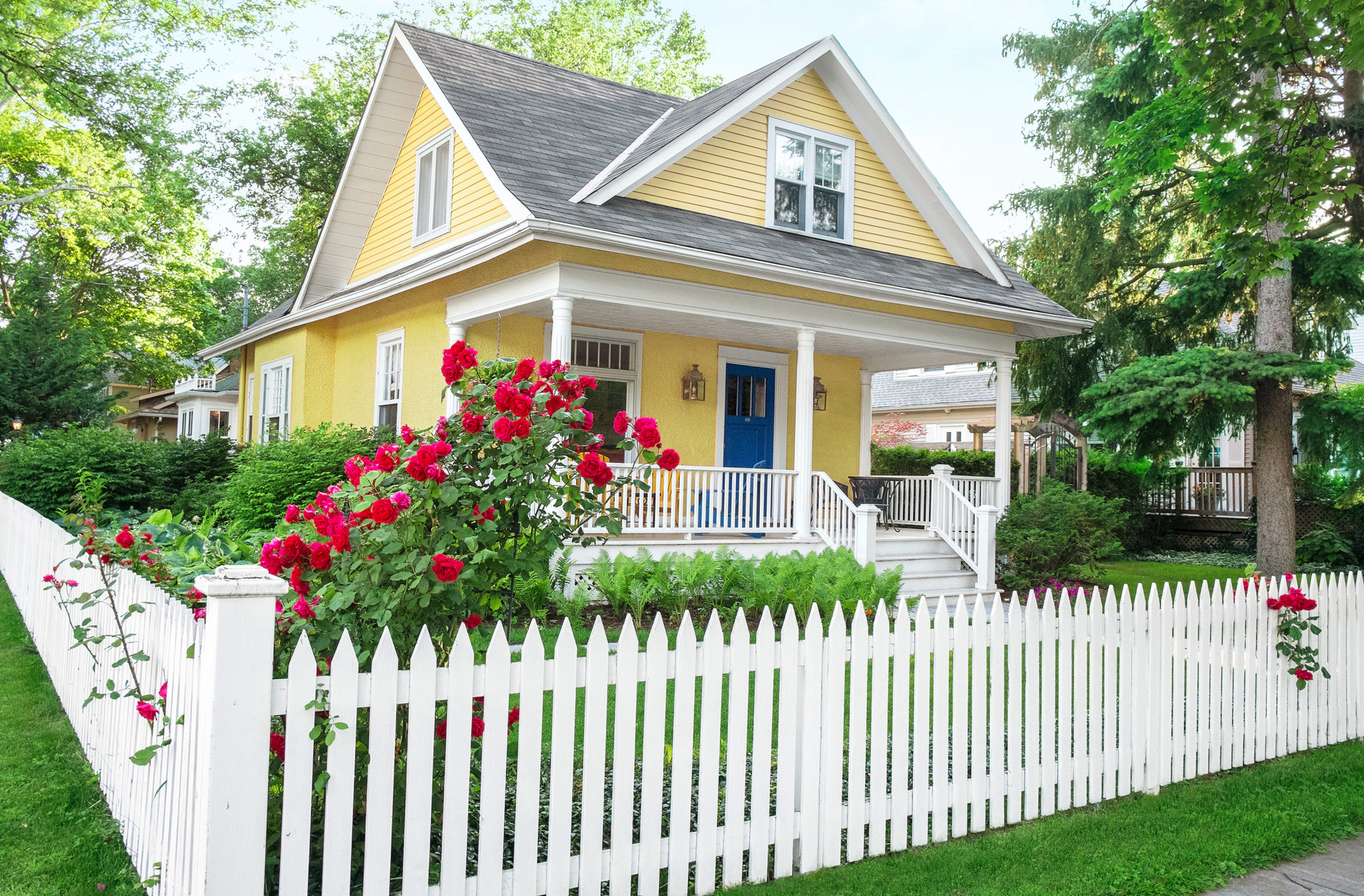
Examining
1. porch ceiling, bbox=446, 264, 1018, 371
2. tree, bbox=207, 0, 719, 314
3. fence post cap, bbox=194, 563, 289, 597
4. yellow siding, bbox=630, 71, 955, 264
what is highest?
tree, bbox=207, 0, 719, 314

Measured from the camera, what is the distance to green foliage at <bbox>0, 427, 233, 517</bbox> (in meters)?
12.8

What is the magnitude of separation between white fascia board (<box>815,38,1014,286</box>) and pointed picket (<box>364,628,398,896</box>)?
38.0 feet

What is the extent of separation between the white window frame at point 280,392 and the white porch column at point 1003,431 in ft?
33.4

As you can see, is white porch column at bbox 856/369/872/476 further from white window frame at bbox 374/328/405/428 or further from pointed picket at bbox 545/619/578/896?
pointed picket at bbox 545/619/578/896

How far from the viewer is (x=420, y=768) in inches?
114

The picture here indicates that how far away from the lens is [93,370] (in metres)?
22.7

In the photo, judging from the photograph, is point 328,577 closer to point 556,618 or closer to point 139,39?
point 556,618

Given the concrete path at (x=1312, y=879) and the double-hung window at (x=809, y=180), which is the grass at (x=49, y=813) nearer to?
the concrete path at (x=1312, y=879)

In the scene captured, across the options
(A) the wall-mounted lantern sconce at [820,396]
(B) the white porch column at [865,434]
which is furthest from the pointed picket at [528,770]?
(B) the white porch column at [865,434]

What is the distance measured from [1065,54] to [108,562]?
1862 centimetres

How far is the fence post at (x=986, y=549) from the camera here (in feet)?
36.6

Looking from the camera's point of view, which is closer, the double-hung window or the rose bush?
the rose bush

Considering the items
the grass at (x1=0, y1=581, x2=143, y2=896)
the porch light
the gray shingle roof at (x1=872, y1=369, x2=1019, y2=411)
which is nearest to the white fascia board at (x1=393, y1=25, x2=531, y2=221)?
the porch light

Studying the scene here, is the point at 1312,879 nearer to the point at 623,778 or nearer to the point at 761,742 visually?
the point at 761,742
